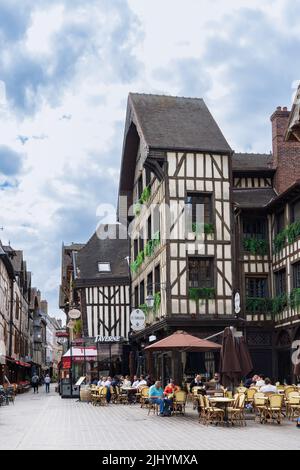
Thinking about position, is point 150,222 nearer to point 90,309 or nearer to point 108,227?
point 90,309

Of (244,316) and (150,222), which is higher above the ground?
(150,222)

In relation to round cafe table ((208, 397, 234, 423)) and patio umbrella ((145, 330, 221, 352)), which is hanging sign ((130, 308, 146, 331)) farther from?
round cafe table ((208, 397, 234, 423))

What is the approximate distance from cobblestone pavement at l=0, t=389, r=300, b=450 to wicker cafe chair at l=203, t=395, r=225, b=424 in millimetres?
303

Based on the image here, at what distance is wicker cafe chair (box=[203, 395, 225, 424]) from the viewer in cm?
1556

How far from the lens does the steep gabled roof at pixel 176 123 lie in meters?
26.2

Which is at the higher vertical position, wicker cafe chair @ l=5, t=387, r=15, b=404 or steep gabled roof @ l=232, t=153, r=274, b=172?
steep gabled roof @ l=232, t=153, r=274, b=172

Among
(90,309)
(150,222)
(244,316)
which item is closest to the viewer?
(244,316)

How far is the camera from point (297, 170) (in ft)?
91.4

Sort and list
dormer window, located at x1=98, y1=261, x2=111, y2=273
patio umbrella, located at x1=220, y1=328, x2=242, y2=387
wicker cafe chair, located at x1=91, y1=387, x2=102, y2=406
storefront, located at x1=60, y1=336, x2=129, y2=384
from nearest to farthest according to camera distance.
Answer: patio umbrella, located at x1=220, y1=328, x2=242, y2=387 < wicker cafe chair, located at x1=91, y1=387, x2=102, y2=406 < storefront, located at x1=60, y1=336, x2=129, y2=384 < dormer window, located at x1=98, y1=261, x2=111, y2=273

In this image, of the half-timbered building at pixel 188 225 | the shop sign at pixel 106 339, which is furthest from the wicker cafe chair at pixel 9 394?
the shop sign at pixel 106 339

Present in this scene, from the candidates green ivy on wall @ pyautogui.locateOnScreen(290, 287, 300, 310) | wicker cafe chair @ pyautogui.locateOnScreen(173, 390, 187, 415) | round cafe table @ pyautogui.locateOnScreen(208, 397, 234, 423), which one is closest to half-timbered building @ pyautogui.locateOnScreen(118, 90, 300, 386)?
green ivy on wall @ pyautogui.locateOnScreen(290, 287, 300, 310)
